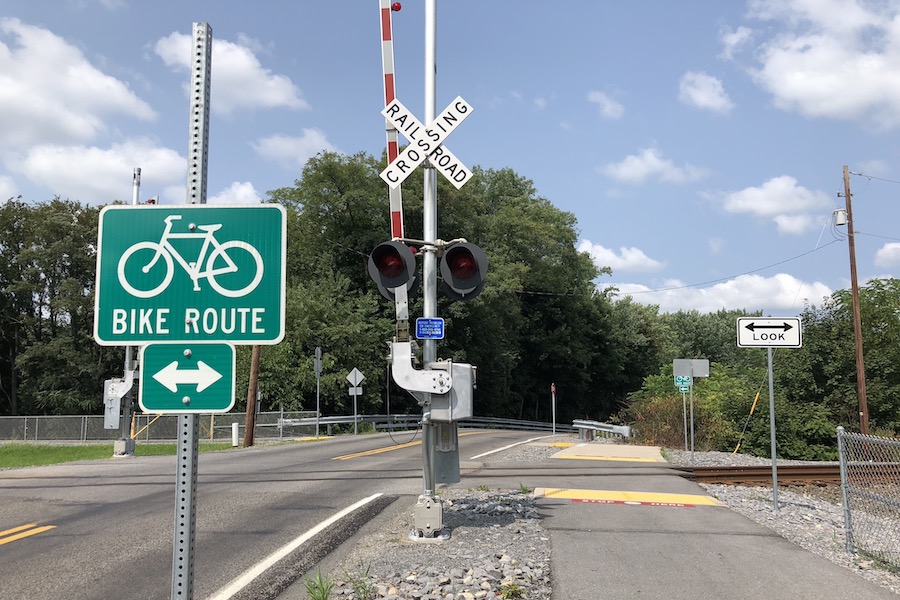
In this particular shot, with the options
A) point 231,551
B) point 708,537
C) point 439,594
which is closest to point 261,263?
point 439,594

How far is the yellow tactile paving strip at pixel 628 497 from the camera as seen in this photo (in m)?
10.6

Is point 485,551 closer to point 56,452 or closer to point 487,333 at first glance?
point 56,452

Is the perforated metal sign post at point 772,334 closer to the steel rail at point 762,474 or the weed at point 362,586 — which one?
the steel rail at point 762,474

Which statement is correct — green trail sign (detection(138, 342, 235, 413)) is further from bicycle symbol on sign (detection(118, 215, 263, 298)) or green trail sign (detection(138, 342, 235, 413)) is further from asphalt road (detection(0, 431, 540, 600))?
asphalt road (detection(0, 431, 540, 600))

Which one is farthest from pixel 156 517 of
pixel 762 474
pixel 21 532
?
pixel 762 474

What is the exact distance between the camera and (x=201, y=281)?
252cm

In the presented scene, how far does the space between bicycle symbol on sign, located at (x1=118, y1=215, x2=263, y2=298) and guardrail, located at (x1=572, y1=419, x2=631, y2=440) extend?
920 inches

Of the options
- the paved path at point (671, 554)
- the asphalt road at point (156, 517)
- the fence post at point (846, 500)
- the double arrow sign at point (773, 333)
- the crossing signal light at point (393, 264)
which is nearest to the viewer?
the paved path at point (671, 554)

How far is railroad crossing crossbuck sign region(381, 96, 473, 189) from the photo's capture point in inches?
299

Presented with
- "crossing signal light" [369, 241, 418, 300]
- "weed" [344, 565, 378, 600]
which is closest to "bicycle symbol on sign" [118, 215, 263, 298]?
"weed" [344, 565, 378, 600]

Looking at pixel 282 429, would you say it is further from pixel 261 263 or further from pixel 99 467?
pixel 261 263

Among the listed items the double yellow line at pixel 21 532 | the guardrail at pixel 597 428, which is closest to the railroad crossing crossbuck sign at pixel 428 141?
the double yellow line at pixel 21 532

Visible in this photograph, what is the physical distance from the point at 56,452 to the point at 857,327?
29922 mm

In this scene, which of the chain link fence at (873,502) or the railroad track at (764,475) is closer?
the chain link fence at (873,502)
